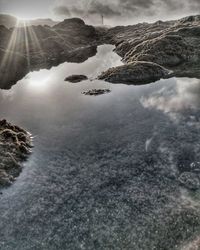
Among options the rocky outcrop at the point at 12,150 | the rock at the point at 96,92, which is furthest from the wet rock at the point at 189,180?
the rock at the point at 96,92

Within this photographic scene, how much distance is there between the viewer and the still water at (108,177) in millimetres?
26797

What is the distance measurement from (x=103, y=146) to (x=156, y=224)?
715 inches

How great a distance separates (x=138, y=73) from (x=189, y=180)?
5416 centimetres

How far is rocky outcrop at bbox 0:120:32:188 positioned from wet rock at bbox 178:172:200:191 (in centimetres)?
2039

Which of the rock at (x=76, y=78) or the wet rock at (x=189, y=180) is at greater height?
the rock at (x=76, y=78)

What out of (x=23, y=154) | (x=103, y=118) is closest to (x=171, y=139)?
(x=103, y=118)

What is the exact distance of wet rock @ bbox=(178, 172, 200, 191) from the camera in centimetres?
3222

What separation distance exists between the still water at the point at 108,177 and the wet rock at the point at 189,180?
399 millimetres

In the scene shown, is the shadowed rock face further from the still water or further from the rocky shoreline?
the still water

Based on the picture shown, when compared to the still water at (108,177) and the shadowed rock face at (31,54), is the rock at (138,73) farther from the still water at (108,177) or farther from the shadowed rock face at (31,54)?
the shadowed rock face at (31,54)

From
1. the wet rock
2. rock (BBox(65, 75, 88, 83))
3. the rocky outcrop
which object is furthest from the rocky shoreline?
the wet rock

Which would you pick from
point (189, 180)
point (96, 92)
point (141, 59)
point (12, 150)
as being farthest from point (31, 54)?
point (189, 180)

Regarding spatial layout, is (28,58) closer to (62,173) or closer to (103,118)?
(103,118)

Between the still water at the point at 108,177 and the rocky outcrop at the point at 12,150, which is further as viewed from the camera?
the rocky outcrop at the point at 12,150
